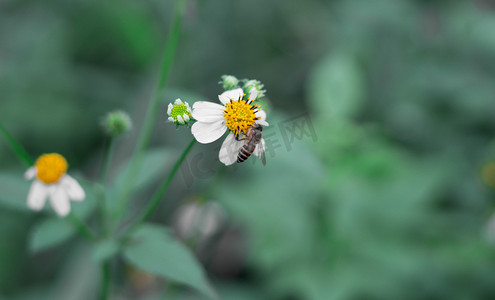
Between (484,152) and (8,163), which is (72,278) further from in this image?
(484,152)

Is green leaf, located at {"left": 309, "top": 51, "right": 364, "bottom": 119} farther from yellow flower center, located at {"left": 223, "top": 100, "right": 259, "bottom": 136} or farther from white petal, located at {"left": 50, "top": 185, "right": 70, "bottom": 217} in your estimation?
white petal, located at {"left": 50, "top": 185, "right": 70, "bottom": 217}

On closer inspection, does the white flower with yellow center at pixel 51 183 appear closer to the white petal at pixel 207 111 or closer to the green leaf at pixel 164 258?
the green leaf at pixel 164 258

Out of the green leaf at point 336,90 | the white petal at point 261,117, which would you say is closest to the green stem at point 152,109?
the white petal at point 261,117

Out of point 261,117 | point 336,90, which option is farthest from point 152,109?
point 336,90

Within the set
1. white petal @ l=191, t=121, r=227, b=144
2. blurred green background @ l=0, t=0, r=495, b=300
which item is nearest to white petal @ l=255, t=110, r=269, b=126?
white petal @ l=191, t=121, r=227, b=144

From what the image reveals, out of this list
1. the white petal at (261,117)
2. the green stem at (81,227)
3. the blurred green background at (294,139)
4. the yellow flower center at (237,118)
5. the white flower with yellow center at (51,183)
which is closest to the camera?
the yellow flower center at (237,118)

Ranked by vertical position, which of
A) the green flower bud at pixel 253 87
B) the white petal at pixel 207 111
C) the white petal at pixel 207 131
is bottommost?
the white petal at pixel 207 131

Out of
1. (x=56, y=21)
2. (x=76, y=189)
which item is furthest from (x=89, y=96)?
(x=76, y=189)
